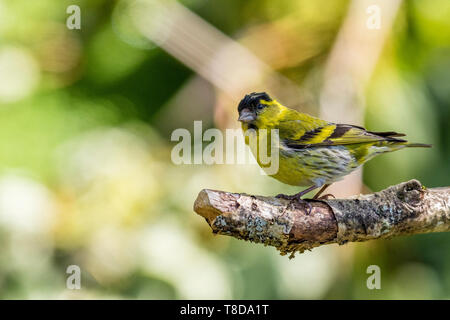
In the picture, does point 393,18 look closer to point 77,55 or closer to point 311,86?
point 311,86

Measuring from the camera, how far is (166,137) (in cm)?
559

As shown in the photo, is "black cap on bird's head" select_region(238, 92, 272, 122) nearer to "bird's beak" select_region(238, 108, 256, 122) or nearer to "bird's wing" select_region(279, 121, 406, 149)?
"bird's beak" select_region(238, 108, 256, 122)

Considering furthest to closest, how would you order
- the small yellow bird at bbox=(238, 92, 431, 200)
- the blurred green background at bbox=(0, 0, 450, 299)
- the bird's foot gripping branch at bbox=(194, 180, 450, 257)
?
the blurred green background at bbox=(0, 0, 450, 299) → the small yellow bird at bbox=(238, 92, 431, 200) → the bird's foot gripping branch at bbox=(194, 180, 450, 257)

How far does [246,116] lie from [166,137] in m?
1.69

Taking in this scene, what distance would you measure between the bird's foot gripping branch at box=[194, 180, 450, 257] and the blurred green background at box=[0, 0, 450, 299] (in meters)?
1.45

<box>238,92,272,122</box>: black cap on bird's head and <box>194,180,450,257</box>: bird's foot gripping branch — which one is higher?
<box>238,92,272,122</box>: black cap on bird's head

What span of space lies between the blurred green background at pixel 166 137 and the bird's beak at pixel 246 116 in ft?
3.19

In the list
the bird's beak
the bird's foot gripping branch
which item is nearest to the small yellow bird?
the bird's beak

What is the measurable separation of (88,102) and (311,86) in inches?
89.0

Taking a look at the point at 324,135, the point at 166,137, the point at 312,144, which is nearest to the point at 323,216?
the point at 312,144

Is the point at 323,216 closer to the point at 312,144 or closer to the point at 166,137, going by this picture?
the point at 312,144

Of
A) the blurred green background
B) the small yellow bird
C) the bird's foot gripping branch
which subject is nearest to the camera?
the bird's foot gripping branch

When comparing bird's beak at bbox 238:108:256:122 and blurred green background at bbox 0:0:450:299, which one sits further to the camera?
blurred green background at bbox 0:0:450:299

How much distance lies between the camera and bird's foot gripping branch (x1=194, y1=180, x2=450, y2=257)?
115 inches
